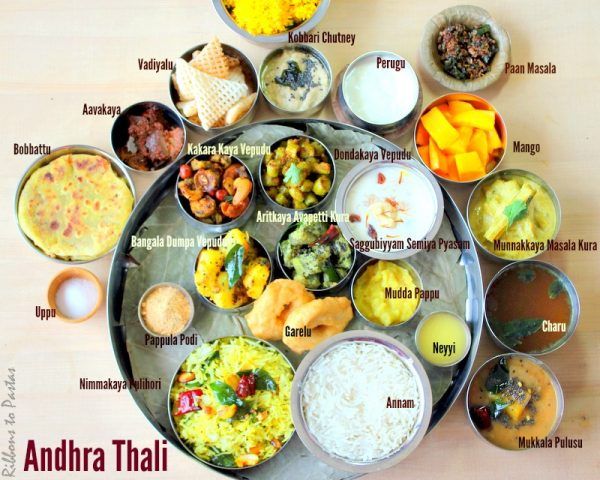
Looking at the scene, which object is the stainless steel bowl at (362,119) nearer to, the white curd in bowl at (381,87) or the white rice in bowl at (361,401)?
the white curd in bowl at (381,87)

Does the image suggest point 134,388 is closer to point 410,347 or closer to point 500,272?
point 410,347

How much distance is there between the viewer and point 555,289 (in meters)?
2.83

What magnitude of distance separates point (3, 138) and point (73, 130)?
35cm

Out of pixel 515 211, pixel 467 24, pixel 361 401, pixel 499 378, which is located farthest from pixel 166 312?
pixel 467 24

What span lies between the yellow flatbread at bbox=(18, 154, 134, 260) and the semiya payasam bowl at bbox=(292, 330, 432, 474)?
1.10 metres

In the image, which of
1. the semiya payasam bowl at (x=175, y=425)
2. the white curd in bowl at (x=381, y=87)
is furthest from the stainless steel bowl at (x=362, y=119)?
the semiya payasam bowl at (x=175, y=425)

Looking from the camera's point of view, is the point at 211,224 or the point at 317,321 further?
the point at 211,224

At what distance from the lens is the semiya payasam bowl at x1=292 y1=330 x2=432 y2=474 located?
2.45 m

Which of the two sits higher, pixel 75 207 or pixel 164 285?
pixel 75 207

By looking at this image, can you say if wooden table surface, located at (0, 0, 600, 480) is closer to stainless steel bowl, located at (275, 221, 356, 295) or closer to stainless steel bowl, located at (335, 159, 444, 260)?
stainless steel bowl, located at (335, 159, 444, 260)

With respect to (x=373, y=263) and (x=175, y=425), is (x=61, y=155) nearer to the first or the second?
(x=175, y=425)

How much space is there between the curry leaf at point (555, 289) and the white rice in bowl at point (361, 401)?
2.66 ft

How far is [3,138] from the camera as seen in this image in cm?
306

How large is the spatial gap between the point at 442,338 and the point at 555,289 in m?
0.59
